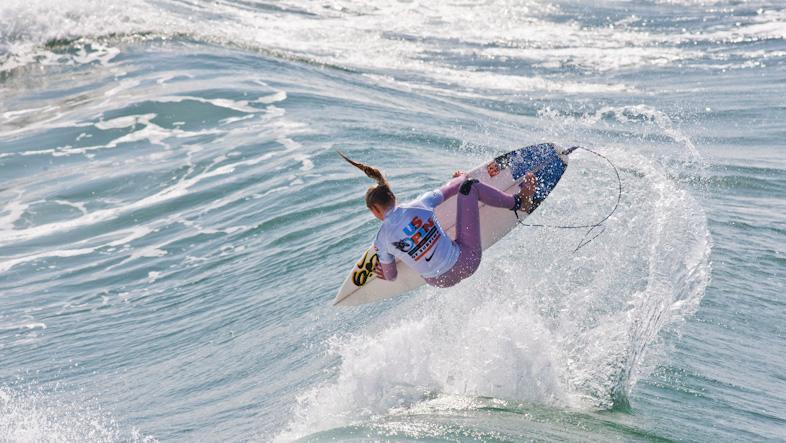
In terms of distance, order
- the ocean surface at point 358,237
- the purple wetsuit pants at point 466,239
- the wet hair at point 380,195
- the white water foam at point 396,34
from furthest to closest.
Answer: the white water foam at point 396,34, the purple wetsuit pants at point 466,239, the ocean surface at point 358,237, the wet hair at point 380,195

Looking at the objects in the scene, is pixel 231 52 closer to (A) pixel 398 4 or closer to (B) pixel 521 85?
(B) pixel 521 85

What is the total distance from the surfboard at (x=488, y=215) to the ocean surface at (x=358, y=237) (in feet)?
1.21

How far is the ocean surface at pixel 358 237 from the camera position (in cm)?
700

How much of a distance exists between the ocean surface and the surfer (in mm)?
624

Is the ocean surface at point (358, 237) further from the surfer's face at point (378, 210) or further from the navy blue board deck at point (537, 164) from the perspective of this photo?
the surfer's face at point (378, 210)

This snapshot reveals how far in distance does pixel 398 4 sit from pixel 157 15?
886 cm

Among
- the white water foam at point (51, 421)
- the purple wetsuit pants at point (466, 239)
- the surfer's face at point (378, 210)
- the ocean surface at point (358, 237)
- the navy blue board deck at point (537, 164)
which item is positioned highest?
the navy blue board deck at point (537, 164)

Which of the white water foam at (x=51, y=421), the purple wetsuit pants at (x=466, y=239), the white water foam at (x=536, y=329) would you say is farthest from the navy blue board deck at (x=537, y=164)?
the white water foam at (x=51, y=421)

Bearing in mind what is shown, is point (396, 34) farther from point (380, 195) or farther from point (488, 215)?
point (380, 195)

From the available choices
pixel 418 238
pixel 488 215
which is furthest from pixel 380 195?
pixel 488 215

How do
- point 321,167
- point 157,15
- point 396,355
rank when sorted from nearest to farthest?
point 396,355
point 321,167
point 157,15

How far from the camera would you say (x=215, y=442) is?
23.9 ft

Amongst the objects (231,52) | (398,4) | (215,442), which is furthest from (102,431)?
(398,4)

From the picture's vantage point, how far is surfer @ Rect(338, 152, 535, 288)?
22.1 feet
